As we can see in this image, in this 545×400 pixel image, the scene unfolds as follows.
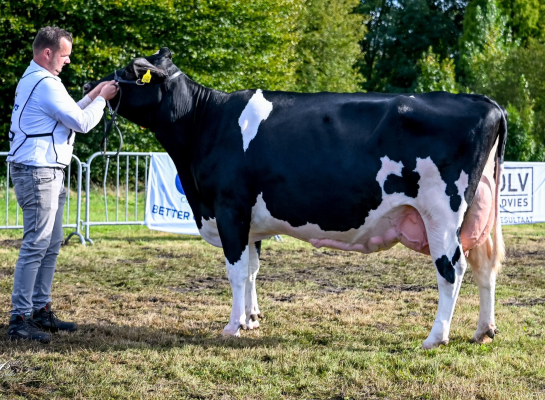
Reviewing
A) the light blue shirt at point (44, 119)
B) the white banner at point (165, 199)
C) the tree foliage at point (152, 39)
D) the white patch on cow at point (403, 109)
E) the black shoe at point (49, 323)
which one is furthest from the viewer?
the tree foliage at point (152, 39)

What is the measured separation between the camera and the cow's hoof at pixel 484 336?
522cm

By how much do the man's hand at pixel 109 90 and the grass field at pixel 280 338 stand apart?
1.90 metres

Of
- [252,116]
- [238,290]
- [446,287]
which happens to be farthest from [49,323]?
[446,287]

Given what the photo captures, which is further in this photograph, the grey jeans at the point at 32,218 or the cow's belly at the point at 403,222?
the grey jeans at the point at 32,218

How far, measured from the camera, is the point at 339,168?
5.15 metres

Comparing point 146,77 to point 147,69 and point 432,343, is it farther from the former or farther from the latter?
point 432,343

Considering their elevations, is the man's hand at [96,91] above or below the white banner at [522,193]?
above

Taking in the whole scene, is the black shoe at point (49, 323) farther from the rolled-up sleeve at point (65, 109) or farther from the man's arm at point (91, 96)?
the man's arm at point (91, 96)

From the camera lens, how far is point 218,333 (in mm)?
5504

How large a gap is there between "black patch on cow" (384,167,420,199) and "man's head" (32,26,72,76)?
2.70 meters

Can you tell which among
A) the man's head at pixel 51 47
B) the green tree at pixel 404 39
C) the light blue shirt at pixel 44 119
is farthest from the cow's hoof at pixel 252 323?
the green tree at pixel 404 39

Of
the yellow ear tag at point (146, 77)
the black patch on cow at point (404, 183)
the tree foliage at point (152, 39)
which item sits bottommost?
the black patch on cow at point (404, 183)

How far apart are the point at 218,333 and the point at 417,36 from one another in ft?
136

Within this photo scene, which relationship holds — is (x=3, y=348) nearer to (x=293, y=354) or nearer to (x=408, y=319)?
(x=293, y=354)
